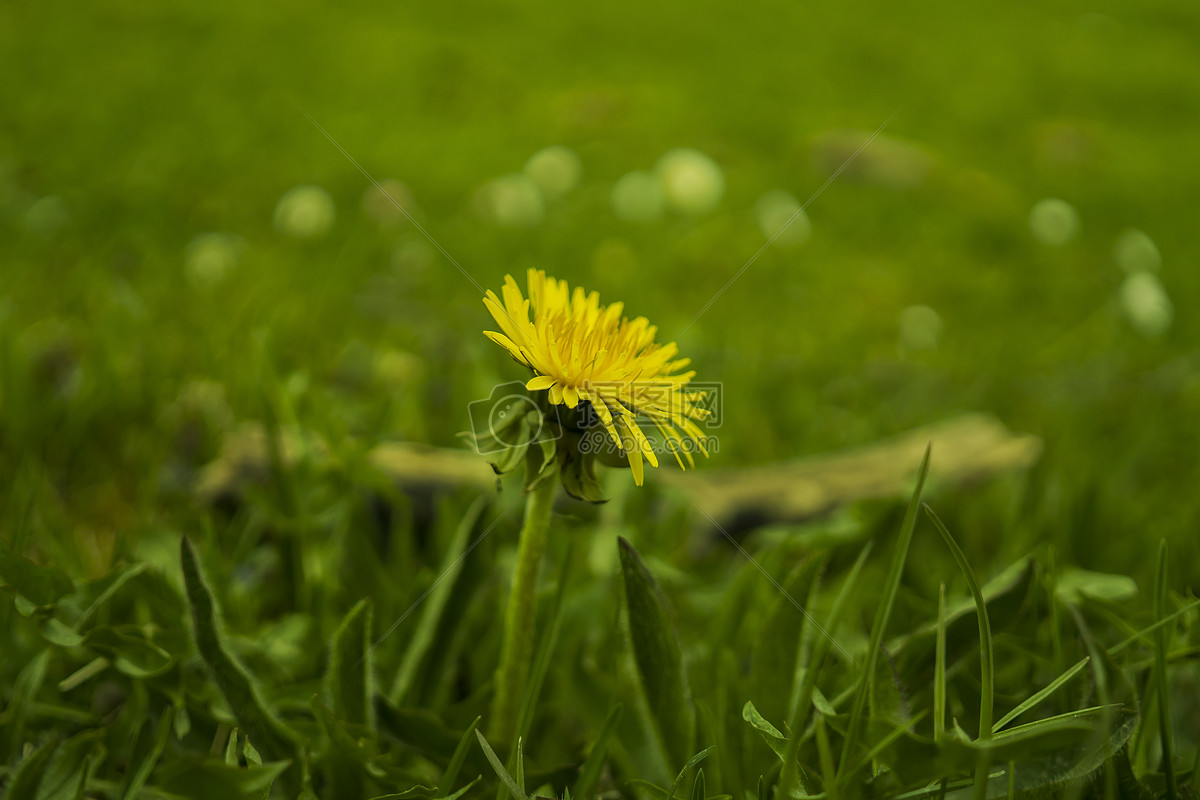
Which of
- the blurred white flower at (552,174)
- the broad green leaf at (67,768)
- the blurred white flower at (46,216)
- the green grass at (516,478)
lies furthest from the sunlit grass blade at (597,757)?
the blurred white flower at (552,174)

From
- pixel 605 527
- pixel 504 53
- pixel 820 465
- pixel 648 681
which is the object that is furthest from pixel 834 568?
pixel 504 53

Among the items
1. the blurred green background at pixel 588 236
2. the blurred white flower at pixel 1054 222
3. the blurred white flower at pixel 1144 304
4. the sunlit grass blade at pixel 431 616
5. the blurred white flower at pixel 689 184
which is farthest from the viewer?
the blurred white flower at pixel 1054 222

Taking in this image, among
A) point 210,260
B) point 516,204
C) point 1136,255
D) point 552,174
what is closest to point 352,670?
point 210,260

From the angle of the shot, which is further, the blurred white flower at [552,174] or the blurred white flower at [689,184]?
the blurred white flower at [552,174]

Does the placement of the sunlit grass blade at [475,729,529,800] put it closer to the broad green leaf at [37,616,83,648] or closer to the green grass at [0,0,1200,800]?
the green grass at [0,0,1200,800]

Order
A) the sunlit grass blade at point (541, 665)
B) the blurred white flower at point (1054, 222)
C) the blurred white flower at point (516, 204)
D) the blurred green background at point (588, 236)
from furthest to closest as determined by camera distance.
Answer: the blurred white flower at point (1054, 222) → the blurred white flower at point (516, 204) → the blurred green background at point (588, 236) → the sunlit grass blade at point (541, 665)

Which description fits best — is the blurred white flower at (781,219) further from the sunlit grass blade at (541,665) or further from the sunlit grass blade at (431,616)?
the sunlit grass blade at (541,665)

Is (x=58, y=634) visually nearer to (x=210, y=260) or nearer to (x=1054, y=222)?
(x=210, y=260)
